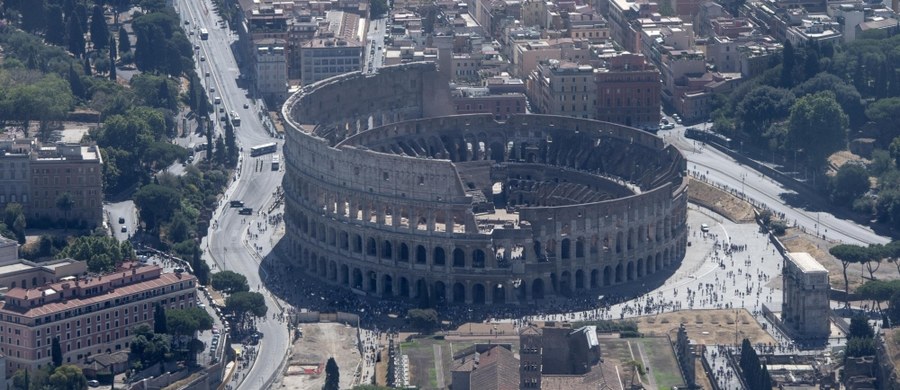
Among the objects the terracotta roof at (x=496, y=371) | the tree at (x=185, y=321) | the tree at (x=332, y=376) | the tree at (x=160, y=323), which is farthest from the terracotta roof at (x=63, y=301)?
the terracotta roof at (x=496, y=371)

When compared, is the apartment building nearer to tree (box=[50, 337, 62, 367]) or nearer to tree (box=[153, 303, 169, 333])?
tree (box=[50, 337, 62, 367])

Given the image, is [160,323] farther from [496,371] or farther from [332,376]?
[496,371]

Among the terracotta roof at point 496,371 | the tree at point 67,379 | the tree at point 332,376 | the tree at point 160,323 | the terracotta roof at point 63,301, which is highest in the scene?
the terracotta roof at point 63,301

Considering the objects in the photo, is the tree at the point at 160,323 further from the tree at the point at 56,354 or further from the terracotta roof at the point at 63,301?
the tree at the point at 56,354

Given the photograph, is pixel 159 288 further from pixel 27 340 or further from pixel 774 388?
pixel 774 388

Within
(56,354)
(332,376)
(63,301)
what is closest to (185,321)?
(63,301)

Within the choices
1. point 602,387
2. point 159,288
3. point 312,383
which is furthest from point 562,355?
point 159,288

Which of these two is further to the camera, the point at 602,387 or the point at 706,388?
the point at 706,388
